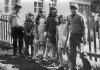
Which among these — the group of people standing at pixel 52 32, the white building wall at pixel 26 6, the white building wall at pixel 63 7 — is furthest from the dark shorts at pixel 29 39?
the white building wall at pixel 63 7

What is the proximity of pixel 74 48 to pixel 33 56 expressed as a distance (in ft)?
8.76

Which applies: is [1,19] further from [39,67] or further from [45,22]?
[39,67]

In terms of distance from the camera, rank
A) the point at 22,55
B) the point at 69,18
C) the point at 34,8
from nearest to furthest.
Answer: the point at 69,18 < the point at 22,55 < the point at 34,8

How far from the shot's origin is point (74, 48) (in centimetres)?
716

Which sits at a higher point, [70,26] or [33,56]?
[70,26]

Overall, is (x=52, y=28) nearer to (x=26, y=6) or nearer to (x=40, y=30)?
(x=40, y=30)

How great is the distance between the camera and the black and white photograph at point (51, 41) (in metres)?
7.03

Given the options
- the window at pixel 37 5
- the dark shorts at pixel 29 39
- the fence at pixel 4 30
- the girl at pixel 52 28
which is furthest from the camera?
the window at pixel 37 5

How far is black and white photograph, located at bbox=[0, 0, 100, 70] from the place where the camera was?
703cm

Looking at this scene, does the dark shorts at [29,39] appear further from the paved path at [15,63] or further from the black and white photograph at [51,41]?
the paved path at [15,63]

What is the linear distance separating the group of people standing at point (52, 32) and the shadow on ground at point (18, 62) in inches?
17.6

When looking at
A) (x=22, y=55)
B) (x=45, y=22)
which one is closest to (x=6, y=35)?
(x=22, y=55)

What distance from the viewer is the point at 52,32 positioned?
8.98 meters

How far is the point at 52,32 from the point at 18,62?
50.8 inches
